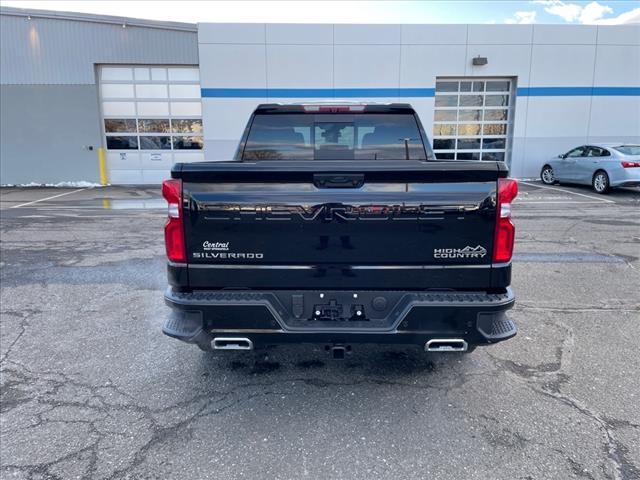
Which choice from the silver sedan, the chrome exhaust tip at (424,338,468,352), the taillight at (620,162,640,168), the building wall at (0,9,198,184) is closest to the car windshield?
the silver sedan

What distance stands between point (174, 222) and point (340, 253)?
105 centimetres

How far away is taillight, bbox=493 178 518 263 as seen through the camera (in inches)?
109

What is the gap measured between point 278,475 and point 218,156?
16.9 metres

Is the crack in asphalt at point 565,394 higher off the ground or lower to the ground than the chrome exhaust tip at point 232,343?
lower

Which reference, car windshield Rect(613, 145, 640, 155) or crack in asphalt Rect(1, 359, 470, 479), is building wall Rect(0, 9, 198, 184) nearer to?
car windshield Rect(613, 145, 640, 155)

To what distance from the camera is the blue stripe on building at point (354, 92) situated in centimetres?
1789

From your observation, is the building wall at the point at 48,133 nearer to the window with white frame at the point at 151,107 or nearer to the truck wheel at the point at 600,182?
the window with white frame at the point at 151,107

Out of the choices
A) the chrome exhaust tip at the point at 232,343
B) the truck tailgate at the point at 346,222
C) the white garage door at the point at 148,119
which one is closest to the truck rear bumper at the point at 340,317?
the chrome exhaust tip at the point at 232,343

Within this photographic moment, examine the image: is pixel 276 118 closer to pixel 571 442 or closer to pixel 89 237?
pixel 571 442

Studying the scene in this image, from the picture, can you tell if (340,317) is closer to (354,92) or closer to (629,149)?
(629,149)

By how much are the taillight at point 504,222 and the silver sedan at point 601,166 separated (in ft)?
42.9

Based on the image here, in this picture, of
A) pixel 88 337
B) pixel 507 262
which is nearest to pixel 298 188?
pixel 507 262

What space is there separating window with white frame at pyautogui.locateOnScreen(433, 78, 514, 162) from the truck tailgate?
54.0 ft

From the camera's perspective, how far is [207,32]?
1750 cm
